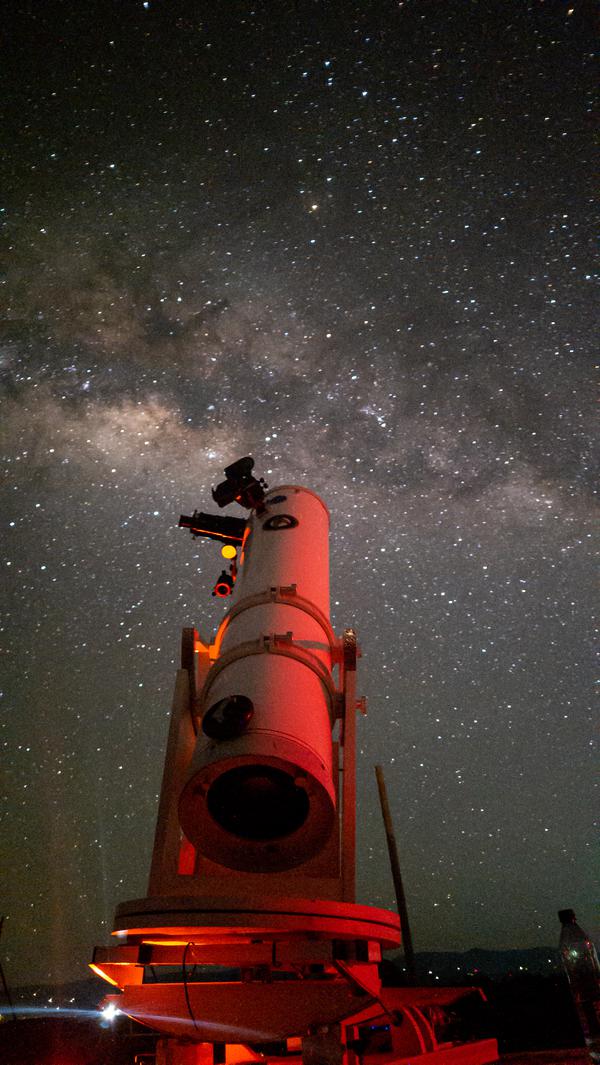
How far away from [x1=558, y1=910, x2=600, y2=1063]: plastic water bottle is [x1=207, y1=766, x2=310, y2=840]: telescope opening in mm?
1654

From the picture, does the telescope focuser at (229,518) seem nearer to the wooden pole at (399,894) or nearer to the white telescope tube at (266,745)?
the white telescope tube at (266,745)

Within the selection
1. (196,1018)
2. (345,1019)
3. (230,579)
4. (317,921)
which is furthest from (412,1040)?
(230,579)

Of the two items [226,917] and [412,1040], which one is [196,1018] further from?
[412,1040]

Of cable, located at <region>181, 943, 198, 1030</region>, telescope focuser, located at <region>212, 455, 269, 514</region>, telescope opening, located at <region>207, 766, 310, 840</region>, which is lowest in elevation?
cable, located at <region>181, 943, 198, 1030</region>

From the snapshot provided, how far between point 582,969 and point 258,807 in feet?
7.15

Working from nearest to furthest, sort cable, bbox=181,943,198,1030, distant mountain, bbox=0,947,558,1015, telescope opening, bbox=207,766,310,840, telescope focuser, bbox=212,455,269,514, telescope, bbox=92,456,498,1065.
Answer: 1. telescope, bbox=92,456,498,1065
2. cable, bbox=181,943,198,1030
3. telescope opening, bbox=207,766,310,840
4. telescope focuser, bbox=212,455,269,514
5. distant mountain, bbox=0,947,558,1015

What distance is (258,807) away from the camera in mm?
4023

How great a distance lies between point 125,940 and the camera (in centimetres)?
331

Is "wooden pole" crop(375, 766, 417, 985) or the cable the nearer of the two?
the cable

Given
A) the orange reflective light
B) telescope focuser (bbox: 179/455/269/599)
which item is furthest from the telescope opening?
telescope focuser (bbox: 179/455/269/599)

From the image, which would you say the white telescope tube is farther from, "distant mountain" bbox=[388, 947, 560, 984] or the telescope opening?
"distant mountain" bbox=[388, 947, 560, 984]

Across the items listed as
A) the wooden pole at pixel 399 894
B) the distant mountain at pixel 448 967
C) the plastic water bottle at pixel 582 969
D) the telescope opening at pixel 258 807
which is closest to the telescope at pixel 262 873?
the telescope opening at pixel 258 807

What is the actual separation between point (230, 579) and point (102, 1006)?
3.85m

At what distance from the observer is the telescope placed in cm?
328
